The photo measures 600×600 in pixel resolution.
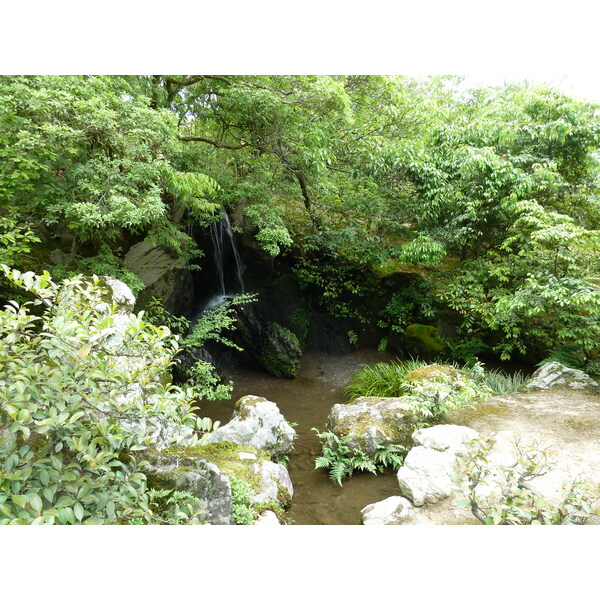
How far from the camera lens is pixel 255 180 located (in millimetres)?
5902

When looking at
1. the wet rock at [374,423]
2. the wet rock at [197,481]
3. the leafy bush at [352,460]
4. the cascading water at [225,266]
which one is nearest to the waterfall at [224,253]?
the cascading water at [225,266]

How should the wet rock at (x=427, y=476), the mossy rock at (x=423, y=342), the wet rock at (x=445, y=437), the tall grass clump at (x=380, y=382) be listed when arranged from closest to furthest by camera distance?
the wet rock at (x=427, y=476), the wet rock at (x=445, y=437), the tall grass clump at (x=380, y=382), the mossy rock at (x=423, y=342)

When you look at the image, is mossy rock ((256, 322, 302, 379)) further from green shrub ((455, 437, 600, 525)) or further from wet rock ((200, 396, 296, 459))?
green shrub ((455, 437, 600, 525))

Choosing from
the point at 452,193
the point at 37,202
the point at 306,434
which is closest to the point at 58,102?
the point at 37,202

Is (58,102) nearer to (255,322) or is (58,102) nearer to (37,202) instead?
(37,202)

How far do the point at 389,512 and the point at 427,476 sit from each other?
48 centimetres

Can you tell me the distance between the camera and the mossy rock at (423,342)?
6.79m

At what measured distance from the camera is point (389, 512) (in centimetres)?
313

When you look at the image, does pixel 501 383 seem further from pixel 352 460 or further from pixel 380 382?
pixel 352 460

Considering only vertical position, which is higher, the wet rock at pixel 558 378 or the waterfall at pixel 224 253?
the waterfall at pixel 224 253

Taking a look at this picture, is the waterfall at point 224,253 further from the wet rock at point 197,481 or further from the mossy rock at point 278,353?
the wet rock at point 197,481

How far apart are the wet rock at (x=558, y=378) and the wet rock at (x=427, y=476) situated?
259cm

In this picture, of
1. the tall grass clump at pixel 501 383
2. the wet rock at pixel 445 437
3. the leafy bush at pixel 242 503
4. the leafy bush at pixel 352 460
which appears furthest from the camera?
the tall grass clump at pixel 501 383
